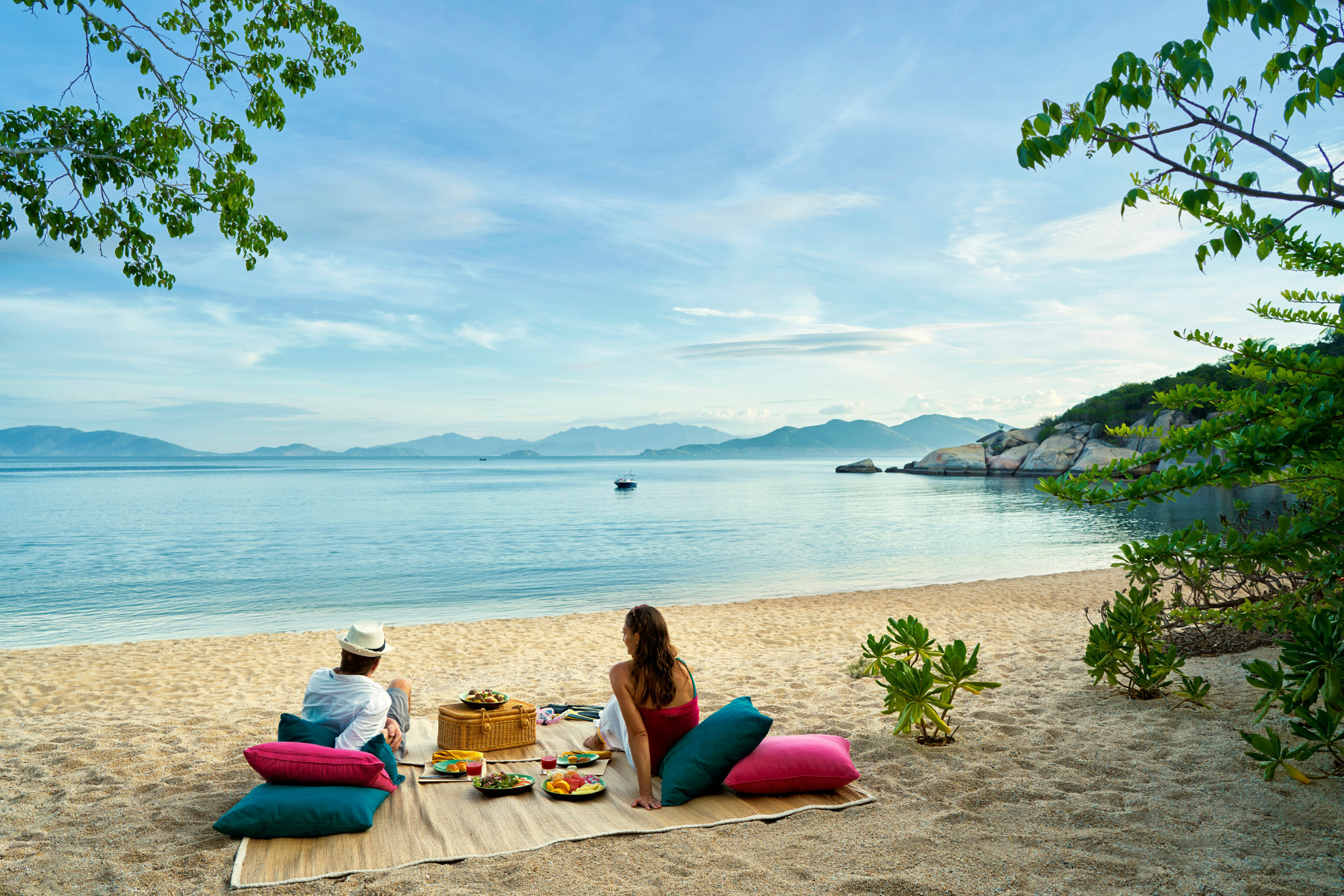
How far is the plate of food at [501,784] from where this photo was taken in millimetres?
4613

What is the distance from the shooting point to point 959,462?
287ft

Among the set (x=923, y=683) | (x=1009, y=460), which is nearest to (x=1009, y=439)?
(x=1009, y=460)

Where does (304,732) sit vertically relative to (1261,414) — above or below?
below

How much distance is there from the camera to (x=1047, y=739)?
5430mm

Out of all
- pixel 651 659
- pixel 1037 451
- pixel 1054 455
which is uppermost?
pixel 1037 451

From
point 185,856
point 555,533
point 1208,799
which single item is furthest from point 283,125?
point 555,533

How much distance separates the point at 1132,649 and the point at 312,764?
20.1 ft

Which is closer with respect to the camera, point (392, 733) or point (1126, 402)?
point (392, 733)

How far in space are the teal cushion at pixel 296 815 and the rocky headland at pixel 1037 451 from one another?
184ft

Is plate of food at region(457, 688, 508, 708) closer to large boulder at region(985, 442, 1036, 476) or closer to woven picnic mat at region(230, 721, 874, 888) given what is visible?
woven picnic mat at region(230, 721, 874, 888)

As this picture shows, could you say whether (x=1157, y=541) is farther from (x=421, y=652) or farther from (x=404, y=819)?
(x=421, y=652)

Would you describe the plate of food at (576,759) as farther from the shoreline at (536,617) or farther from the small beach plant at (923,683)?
the shoreline at (536,617)

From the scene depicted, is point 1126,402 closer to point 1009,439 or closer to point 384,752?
point 1009,439

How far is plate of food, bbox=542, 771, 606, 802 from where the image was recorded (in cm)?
457
